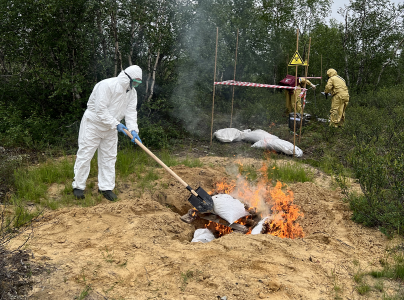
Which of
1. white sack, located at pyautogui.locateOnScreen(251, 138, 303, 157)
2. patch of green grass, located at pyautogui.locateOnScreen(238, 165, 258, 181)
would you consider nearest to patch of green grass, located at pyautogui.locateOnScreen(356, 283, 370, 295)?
patch of green grass, located at pyautogui.locateOnScreen(238, 165, 258, 181)

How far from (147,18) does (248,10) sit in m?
6.91

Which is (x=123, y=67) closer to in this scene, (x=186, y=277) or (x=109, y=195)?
(x=109, y=195)

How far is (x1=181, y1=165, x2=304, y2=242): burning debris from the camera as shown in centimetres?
404

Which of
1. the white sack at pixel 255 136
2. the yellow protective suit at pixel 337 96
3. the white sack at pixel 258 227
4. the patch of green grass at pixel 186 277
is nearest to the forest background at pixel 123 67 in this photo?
the yellow protective suit at pixel 337 96

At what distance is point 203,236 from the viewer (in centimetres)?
389

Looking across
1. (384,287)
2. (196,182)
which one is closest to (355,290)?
(384,287)

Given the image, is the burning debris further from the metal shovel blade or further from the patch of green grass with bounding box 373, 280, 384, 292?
the patch of green grass with bounding box 373, 280, 384, 292

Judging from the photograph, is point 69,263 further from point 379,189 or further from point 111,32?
point 111,32

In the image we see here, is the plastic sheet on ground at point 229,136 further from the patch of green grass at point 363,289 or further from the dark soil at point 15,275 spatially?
the dark soil at point 15,275

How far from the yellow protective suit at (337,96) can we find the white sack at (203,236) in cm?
707

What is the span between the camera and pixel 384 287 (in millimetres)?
2746

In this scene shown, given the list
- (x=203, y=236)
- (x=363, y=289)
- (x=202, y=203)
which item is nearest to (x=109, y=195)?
(x=202, y=203)

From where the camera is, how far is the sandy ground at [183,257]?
2.66 metres

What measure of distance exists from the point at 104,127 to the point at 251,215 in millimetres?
2454
